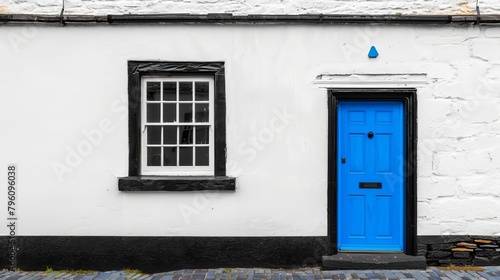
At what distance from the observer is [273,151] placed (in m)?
6.44

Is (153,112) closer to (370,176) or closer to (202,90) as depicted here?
(202,90)

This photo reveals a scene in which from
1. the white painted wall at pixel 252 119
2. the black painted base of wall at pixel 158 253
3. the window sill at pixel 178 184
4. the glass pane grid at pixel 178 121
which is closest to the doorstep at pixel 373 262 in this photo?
the white painted wall at pixel 252 119

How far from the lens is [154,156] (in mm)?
6574

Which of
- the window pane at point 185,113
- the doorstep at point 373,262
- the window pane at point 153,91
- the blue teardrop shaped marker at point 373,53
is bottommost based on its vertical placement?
the doorstep at point 373,262

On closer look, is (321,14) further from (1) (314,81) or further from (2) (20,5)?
(2) (20,5)

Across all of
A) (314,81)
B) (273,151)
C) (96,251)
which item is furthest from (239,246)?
(314,81)

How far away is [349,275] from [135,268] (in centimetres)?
293

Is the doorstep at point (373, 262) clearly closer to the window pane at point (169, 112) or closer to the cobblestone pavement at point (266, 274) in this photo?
the cobblestone pavement at point (266, 274)

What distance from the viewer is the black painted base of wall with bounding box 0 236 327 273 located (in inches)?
251

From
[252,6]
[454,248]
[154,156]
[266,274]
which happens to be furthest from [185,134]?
[454,248]

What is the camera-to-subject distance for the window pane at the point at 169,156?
6566 millimetres

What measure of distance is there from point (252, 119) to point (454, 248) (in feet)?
11.0

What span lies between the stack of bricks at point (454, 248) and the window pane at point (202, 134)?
10.9 feet

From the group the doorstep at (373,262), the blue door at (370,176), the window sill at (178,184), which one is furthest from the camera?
the blue door at (370,176)
